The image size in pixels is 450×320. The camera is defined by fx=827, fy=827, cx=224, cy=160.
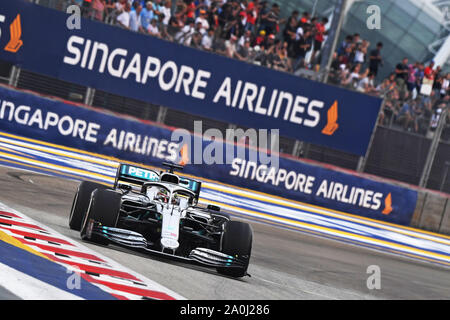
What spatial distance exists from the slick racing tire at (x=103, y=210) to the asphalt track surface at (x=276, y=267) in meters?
0.14

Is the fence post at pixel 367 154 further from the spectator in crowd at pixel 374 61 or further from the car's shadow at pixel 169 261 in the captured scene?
the car's shadow at pixel 169 261

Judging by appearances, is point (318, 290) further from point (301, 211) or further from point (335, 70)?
point (335, 70)

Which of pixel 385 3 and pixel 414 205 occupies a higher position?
pixel 385 3

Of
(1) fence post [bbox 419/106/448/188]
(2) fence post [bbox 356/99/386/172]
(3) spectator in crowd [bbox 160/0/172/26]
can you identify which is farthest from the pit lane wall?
(3) spectator in crowd [bbox 160/0/172/26]

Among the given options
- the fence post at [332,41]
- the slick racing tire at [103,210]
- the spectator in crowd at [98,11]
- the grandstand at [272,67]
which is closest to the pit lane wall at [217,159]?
the grandstand at [272,67]

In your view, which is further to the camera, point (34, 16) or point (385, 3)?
point (385, 3)

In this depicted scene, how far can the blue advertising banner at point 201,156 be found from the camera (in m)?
19.6

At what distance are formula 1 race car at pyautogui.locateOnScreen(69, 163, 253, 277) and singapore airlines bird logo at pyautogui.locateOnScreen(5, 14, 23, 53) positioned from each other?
10831 mm

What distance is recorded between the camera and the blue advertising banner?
64.2 ft

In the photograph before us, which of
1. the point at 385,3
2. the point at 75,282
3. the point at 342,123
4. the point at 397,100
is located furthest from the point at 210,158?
the point at 385,3

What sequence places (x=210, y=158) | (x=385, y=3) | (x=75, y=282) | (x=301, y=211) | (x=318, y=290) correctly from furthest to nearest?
(x=385, y=3)
(x=210, y=158)
(x=301, y=211)
(x=318, y=290)
(x=75, y=282)

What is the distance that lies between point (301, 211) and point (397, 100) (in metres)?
3.58

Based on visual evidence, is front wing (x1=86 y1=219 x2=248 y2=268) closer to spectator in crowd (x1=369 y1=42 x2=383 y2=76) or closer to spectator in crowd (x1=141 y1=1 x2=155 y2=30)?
spectator in crowd (x1=141 y1=1 x2=155 y2=30)

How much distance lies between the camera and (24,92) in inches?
766
